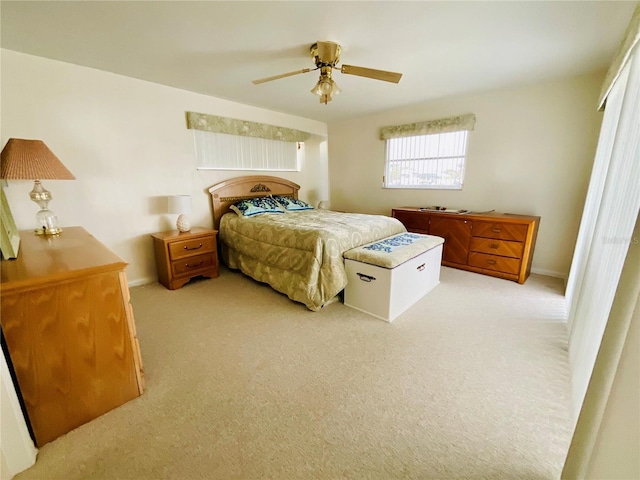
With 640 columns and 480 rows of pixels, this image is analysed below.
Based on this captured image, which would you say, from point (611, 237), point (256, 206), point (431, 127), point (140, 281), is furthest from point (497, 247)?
point (140, 281)

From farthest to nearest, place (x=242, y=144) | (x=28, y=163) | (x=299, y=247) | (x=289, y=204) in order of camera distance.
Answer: (x=289, y=204) → (x=242, y=144) → (x=299, y=247) → (x=28, y=163)

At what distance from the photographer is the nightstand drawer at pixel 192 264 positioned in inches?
113

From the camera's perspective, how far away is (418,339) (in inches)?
76.6

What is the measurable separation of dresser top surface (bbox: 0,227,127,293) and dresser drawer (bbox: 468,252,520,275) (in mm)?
3574

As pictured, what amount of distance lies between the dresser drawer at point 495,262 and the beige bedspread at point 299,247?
1084 mm

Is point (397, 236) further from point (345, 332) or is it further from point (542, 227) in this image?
point (542, 227)

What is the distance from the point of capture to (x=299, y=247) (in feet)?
8.17

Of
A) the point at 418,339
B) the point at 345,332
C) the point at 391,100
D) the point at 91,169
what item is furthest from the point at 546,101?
the point at 91,169

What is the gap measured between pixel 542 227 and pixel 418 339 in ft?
8.32

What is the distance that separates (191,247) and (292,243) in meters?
1.29

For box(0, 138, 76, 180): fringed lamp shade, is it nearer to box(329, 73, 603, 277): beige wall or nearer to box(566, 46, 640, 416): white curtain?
box(566, 46, 640, 416): white curtain

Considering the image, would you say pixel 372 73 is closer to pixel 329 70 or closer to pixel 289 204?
pixel 329 70

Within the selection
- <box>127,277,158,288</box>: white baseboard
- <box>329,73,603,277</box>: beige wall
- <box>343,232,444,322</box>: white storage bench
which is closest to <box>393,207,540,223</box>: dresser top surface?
<box>329,73,603,277</box>: beige wall

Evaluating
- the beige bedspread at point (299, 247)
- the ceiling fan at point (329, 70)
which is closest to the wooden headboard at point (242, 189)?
the beige bedspread at point (299, 247)
